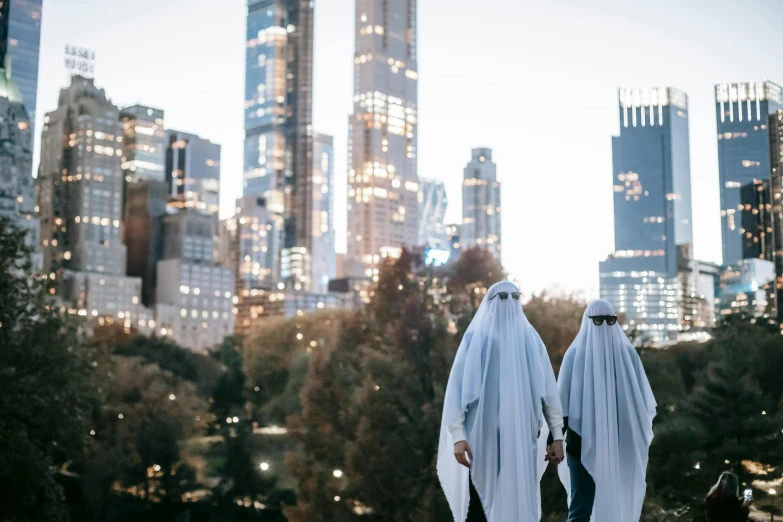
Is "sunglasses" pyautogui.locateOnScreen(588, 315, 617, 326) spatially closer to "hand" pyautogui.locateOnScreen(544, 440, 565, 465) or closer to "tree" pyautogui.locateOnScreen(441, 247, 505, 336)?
"hand" pyautogui.locateOnScreen(544, 440, 565, 465)

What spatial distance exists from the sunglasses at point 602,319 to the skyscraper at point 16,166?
481 feet

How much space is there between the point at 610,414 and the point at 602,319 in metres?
0.87

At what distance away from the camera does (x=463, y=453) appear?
7.02m

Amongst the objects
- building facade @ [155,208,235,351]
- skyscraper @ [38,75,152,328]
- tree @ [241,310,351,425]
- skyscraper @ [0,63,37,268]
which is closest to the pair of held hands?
tree @ [241,310,351,425]

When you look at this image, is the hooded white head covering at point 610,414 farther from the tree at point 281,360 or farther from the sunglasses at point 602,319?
the tree at point 281,360

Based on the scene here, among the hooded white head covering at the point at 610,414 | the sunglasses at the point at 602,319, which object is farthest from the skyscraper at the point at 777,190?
the sunglasses at the point at 602,319

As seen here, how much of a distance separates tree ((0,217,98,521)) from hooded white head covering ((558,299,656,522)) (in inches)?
748

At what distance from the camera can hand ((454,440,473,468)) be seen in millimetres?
6965

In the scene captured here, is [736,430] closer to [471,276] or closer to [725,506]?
[725,506]

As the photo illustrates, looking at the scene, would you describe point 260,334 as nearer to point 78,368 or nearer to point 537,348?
point 78,368

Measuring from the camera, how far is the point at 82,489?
49500 millimetres

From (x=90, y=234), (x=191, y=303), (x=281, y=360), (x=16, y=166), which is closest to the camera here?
(x=281, y=360)

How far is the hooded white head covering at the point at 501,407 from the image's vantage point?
725 centimetres

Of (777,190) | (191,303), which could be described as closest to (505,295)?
(777,190)
